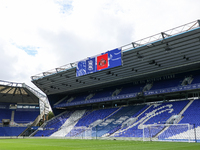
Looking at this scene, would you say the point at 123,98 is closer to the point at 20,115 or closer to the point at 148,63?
the point at 148,63

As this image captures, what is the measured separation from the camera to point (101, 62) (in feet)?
87.2

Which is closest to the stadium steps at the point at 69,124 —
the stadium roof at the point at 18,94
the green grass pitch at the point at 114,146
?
the stadium roof at the point at 18,94

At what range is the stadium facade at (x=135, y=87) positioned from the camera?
24.4 m

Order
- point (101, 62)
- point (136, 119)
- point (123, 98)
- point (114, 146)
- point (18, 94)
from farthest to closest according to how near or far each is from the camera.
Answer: point (18, 94)
point (123, 98)
point (136, 119)
point (101, 62)
point (114, 146)

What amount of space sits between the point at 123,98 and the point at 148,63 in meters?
9.37

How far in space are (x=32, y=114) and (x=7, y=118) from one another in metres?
5.87

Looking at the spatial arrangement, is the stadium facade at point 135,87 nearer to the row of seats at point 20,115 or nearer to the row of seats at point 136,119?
the row of seats at point 136,119

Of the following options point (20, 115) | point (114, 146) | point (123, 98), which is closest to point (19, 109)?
point (20, 115)

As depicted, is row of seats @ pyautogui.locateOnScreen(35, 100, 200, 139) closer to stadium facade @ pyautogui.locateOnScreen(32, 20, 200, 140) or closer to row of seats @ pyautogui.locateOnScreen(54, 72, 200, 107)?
stadium facade @ pyautogui.locateOnScreen(32, 20, 200, 140)

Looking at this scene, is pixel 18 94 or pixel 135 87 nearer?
pixel 135 87

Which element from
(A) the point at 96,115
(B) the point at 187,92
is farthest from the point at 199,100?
(A) the point at 96,115

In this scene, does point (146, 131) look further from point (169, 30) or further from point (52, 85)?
point (52, 85)

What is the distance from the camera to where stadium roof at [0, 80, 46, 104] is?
41.9 metres

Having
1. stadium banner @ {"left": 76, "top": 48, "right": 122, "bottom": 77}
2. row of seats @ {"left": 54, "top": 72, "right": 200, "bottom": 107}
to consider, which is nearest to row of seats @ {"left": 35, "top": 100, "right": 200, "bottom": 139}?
row of seats @ {"left": 54, "top": 72, "right": 200, "bottom": 107}
